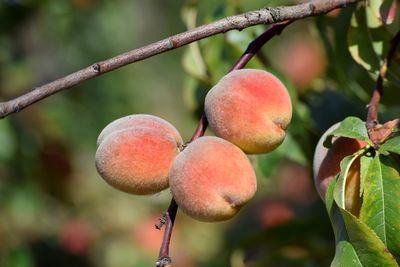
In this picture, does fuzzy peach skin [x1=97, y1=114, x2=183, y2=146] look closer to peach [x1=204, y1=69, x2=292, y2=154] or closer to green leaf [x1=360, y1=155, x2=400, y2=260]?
peach [x1=204, y1=69, x2=292, y2=154]

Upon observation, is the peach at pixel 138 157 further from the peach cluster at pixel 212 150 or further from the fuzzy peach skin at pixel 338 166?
the fuzzy peach skin at pixel 338 166

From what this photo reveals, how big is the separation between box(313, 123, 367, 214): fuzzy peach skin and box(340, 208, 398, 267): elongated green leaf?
0.07 meters

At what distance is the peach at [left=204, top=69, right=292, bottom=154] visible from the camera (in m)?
0.95


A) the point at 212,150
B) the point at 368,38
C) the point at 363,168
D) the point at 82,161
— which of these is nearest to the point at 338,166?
the point at 363,168

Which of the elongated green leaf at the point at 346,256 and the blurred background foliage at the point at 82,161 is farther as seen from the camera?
the blurred background foliage at the point at 82,161

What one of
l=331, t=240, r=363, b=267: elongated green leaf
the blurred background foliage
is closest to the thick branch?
l=331, t=240, r=363, b=267: elongated green leaf

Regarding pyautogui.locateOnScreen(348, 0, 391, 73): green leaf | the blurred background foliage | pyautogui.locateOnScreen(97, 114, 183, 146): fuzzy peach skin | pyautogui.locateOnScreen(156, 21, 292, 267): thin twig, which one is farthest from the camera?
the blurred background foliage

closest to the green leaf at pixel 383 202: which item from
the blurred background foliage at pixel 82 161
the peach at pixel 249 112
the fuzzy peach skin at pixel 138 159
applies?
the peach at pixel 249 112

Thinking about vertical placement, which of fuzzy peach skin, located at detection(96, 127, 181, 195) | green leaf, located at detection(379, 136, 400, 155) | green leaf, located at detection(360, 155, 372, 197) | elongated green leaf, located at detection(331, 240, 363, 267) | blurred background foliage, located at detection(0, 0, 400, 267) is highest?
blurred background foliage, located at detection(0, 0, 400, 267)

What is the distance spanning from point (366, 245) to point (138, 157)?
0.89ft

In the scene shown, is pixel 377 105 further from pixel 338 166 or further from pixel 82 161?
pixel 82 161

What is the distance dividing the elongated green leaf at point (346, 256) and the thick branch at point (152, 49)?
10.8 inches

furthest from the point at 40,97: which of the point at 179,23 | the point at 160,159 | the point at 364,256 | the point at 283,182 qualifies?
the point at 179,23

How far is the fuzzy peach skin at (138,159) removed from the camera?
3.11 feet
